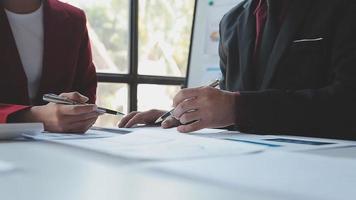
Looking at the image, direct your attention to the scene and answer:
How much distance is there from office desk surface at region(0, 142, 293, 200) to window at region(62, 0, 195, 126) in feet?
9.21

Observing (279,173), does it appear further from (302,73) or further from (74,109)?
(302,73)

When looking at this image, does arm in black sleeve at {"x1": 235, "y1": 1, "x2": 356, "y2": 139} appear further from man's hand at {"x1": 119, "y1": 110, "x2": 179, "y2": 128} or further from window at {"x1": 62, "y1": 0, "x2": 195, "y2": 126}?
window at {"x1": 62, "y1": 0, "x2": 195, "y2": 126}

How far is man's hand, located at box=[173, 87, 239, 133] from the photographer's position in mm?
1004

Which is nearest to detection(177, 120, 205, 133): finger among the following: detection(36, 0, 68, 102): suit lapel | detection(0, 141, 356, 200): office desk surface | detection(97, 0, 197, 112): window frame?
detection(0, 141, 356, 200): office desk surface

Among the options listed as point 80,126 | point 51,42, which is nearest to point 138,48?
point 51,42

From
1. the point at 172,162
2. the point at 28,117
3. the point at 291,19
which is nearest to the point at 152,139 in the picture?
the point at 172,162

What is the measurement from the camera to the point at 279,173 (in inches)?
19.9

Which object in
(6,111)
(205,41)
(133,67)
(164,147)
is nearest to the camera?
(164,147)

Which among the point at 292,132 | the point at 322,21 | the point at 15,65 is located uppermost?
the point at 322,21

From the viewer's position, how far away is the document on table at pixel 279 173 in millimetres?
416

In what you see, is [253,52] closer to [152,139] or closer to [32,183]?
[152,139]

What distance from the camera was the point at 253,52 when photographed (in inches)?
52.0

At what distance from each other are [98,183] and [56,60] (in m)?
0.99

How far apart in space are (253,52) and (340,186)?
920 mm
